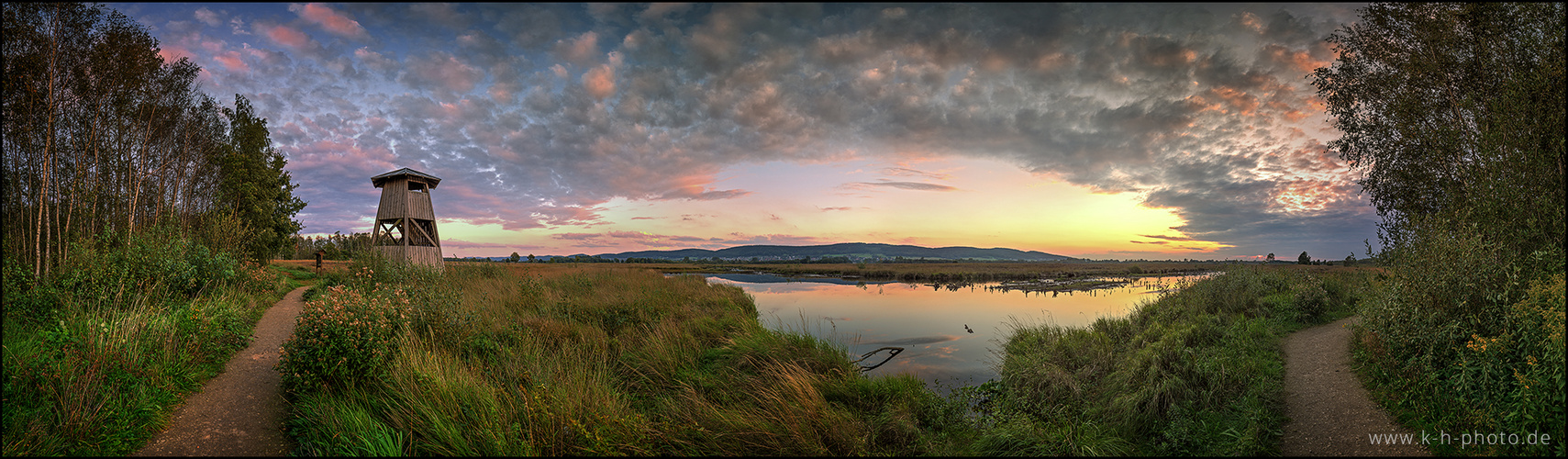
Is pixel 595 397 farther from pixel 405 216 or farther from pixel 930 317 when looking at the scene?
pixel 405 216

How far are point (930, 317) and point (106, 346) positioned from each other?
19.8m

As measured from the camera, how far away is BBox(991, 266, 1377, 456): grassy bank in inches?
258

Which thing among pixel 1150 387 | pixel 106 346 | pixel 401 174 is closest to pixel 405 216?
pixel 401 174

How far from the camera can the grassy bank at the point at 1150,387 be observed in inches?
258

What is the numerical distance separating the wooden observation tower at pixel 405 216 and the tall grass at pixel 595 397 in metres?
12.4

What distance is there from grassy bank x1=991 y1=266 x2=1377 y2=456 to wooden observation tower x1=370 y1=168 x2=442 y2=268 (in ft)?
A: 75.6

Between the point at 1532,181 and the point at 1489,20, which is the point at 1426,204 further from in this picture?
the point at 1532,181

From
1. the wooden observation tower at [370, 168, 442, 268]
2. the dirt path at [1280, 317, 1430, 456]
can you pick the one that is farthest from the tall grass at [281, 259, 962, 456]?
the wooden observation tower at [370, 168, 442, 268]

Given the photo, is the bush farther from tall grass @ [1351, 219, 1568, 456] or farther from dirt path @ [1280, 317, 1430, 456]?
tall grass @ [1351, 219, 1568, 456]

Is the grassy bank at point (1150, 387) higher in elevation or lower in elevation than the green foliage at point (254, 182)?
lower

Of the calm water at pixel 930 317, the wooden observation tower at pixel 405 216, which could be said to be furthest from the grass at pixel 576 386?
the wooden observation tower at pixel 405 216

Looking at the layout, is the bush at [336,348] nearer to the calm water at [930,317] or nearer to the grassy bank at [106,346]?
the grassy bank at [106,346]

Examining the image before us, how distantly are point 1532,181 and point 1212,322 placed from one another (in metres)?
6.95

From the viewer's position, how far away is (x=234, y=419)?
20.5 feet
